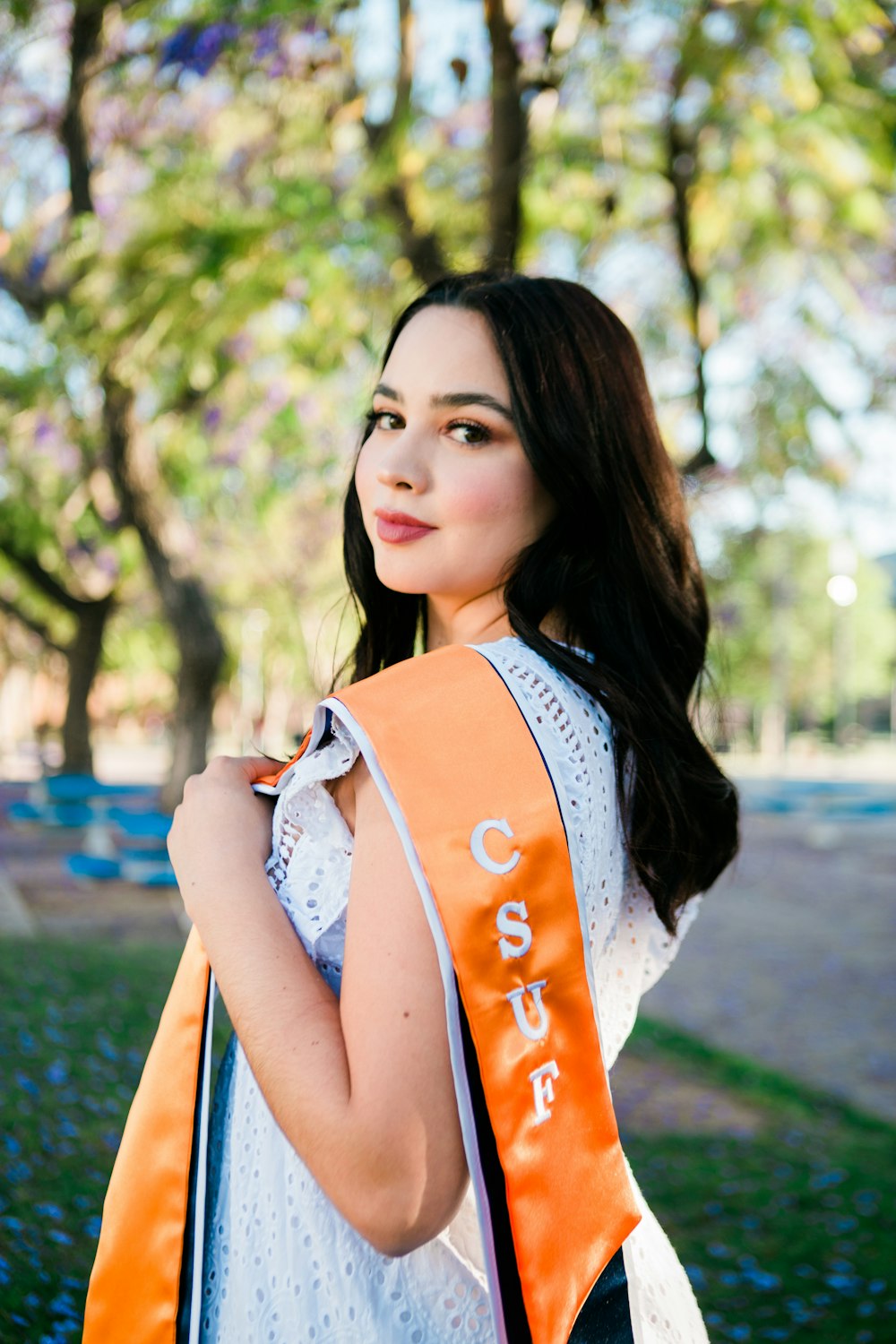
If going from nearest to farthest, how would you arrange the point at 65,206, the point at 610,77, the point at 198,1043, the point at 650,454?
the point at 198,1043, the point at 650,454, the point at 610,77, the point at 65,206

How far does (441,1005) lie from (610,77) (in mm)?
6904

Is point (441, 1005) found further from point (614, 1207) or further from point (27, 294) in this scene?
point (27, 294)

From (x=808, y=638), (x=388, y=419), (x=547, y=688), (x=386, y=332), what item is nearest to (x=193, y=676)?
(x=386, y=332)

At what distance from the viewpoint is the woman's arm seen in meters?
0.98

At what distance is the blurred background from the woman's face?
669 millimetres

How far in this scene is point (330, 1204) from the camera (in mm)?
1164

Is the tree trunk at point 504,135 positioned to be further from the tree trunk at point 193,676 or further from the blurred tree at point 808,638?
the blurred tree at point 808,638

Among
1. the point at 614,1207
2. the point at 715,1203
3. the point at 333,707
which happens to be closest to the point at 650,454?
the point at 333,707

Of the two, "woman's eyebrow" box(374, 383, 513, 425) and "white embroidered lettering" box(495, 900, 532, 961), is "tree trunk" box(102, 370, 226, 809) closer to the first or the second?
"woman's eyebrow" box(374, 383, 513, 425)

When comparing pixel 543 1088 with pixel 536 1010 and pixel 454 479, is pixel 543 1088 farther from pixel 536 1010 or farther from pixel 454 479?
pixel 454 479

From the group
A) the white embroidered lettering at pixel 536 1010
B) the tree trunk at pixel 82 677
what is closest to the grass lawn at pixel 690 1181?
the white embroidered lettering at pixel 536 1010

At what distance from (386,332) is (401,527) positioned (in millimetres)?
5859

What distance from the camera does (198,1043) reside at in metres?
1.26

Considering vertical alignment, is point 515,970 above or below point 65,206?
below
